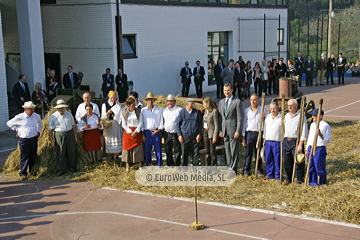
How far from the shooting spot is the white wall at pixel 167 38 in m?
21.3

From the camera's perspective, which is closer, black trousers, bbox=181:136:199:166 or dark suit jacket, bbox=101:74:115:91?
black trousers, bbox=181:136:199:166

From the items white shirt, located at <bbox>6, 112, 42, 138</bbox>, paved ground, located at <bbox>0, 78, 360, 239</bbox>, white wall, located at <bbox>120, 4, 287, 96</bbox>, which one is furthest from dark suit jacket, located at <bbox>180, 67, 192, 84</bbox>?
paved ground, located at <bbox>0, 78, 360, 239</bbox>

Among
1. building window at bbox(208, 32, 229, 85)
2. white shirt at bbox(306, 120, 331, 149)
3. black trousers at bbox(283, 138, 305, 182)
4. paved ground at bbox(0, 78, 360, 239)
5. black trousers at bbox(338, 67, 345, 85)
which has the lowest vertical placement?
paved ground at bbox(0, 78, 360, 239)

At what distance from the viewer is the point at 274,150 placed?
395 inches

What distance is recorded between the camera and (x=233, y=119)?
410 inches

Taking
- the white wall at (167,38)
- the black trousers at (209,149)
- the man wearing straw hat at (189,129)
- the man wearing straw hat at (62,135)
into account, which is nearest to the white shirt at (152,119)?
the man wearing straw hat at (189,129)

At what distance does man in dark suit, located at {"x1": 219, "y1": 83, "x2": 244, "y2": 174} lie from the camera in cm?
1032

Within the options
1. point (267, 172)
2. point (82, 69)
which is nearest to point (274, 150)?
point (267, 172)

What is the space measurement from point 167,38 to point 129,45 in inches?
92.3

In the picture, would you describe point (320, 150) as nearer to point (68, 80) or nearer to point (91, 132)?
point (91, 132)

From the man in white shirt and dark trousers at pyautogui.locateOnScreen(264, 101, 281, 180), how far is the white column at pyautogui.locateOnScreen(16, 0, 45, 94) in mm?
11046

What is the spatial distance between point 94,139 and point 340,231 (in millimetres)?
6288

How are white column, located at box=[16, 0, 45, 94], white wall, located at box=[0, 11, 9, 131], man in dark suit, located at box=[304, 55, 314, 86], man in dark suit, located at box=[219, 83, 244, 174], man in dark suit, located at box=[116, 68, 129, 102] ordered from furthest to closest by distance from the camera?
man in dark suit, located at box=[304, 55, 314, 86] < man in dark suit, located at box=[116, 68, 129, 102] < white column, located at box=[16, 0, 45, 94] < white wall, located at box=[0, 11, 9, 131] < man in dark suit, located at box=[219, 83, 244, 174]

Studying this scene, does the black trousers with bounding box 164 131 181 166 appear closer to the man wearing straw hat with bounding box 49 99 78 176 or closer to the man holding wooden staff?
the man wearing straw hat with bounding box 49 99 78 176
